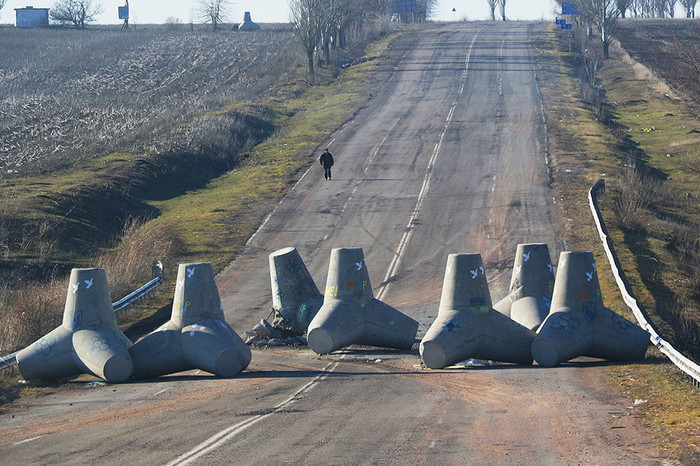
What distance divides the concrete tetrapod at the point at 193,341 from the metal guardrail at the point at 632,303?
8122 mm

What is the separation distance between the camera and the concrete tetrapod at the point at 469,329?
739 inches

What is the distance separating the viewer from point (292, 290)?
74.2 feet

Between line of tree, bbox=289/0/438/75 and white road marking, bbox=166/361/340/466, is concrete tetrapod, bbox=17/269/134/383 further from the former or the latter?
line of tree, bbox=289/0/438/75

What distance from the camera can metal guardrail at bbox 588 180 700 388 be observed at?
1549 centimetres

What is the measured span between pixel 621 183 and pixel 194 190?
19915mm

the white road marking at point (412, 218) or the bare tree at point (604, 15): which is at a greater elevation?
the bare tree at point (604, 15)

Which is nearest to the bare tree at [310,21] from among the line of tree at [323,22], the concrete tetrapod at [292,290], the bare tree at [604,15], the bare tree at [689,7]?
the line of tree at [323,22]

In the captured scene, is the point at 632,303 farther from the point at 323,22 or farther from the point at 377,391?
the point at 323,22

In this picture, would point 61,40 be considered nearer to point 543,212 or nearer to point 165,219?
point 165,219

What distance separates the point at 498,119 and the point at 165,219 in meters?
24.4

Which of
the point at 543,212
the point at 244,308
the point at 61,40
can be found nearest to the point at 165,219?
the point at 244,308

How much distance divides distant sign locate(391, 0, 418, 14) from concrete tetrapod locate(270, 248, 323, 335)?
109280mm

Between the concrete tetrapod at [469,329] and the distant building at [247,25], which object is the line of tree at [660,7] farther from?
the concrete tetrapod at [469,329]

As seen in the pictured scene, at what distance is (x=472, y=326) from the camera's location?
1900cm
